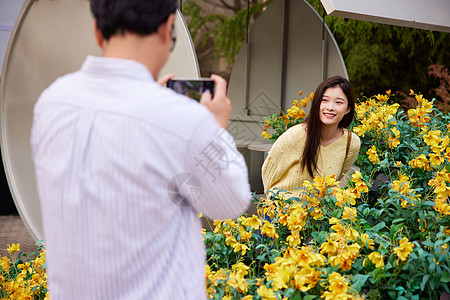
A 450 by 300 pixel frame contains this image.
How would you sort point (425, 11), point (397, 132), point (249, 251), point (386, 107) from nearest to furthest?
point (249, 251) → point (397, 132) → point (386, 107) → point (425, 11)

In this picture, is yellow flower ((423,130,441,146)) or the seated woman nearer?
yellow flower ((423,130,441,146))

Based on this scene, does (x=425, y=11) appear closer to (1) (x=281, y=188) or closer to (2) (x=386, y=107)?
(2) (x=386, y=107)

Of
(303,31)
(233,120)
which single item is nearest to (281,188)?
(303,31)

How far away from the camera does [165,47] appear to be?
941mm

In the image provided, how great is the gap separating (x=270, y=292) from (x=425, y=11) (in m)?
3.00

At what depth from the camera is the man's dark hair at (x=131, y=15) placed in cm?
88

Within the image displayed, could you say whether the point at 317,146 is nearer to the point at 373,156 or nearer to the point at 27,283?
the point at 373,156

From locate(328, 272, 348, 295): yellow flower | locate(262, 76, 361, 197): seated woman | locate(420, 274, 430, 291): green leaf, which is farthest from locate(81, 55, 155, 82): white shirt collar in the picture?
locate(262, 76, 361, 197): seated woman

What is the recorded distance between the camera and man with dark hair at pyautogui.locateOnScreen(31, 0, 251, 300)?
2.81ft

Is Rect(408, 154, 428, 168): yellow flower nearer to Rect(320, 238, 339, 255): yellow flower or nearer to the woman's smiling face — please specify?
the woman's smiling face

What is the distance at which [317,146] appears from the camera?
2.54m

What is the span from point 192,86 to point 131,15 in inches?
8.4

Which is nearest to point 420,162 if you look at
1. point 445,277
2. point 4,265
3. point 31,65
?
point 445,277

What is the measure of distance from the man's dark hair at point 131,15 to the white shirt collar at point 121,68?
2.0 inches
